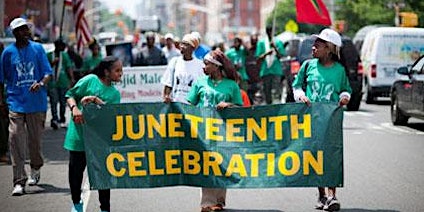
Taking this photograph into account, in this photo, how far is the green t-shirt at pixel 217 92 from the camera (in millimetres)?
9664

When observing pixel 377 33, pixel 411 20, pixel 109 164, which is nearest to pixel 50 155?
pixel 109 164

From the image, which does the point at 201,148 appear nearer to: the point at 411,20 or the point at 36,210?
the point at 36,210

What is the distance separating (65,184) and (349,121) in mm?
11035

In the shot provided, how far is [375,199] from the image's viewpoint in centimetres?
1082

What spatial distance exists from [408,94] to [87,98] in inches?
460

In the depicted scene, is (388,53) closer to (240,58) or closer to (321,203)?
(240,58)

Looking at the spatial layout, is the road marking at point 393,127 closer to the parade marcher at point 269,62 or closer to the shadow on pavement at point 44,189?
the parade marcher at point 269,62

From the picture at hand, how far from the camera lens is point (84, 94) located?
9.30 metres

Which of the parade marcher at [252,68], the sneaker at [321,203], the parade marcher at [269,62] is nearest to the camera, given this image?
the sneaker at [321,203]

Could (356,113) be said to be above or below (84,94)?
below

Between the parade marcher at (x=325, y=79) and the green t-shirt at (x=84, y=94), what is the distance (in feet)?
5.83

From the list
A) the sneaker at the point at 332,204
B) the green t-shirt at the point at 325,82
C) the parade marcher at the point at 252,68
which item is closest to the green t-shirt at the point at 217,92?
the green t-shirt at the point at 325,82

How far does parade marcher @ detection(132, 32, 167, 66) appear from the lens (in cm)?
2061

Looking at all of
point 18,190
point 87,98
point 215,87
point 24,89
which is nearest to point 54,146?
point 24,89
